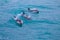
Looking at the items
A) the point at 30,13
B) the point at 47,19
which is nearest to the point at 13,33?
the point at 30,13

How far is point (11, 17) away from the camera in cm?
174

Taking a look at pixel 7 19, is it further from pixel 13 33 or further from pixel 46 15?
pixel 46 15

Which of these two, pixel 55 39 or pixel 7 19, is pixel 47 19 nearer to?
pixel 55 39

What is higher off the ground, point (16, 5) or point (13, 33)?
point (16, 5)

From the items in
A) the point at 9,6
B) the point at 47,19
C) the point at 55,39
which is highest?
the point at 9,6

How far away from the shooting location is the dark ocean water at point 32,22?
1.70 metres

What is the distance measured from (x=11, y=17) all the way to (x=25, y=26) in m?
0.21

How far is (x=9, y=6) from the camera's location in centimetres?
177

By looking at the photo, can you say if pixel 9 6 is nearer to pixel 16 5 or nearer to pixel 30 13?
pixel 16 5

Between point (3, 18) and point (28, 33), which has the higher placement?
point (3, 18)

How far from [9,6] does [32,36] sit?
0.47 meters

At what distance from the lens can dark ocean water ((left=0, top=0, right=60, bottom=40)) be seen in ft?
5.57

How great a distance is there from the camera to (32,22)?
172 cm

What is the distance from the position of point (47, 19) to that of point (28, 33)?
288 mm
